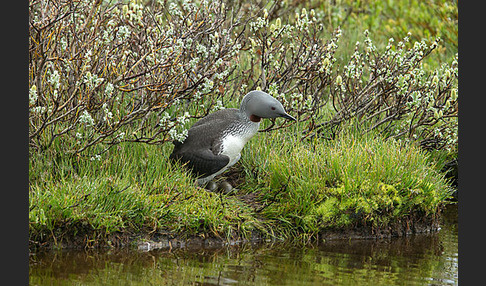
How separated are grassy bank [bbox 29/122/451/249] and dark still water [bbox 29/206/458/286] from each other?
0.96 feet

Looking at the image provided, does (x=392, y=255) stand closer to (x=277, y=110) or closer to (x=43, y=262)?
(x=277, y=110)

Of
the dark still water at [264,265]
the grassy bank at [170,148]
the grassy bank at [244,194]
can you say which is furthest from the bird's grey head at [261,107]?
the dark still water at [264,265]

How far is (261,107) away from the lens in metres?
8.41

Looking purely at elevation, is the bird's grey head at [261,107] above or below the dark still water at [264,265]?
above

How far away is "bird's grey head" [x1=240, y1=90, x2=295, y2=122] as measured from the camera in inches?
332

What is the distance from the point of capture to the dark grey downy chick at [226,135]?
27.7ft

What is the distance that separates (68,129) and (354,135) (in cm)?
392

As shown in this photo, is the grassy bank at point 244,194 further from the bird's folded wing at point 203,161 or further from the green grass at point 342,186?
the bird's folded wing at point 203,161

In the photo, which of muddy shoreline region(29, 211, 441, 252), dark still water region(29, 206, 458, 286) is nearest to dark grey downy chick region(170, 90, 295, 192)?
muddy shoreline region(29, 211, 441, 252)

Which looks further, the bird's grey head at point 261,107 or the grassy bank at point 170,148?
the bird's grey head at point 261,107

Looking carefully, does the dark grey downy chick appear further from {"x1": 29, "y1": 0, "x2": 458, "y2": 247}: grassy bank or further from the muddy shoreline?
the muddy shoreline

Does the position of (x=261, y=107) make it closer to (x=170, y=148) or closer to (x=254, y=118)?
(x=254, y=118)

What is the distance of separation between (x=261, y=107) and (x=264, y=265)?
6.40 feet

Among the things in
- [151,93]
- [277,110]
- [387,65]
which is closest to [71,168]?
[151,93]
